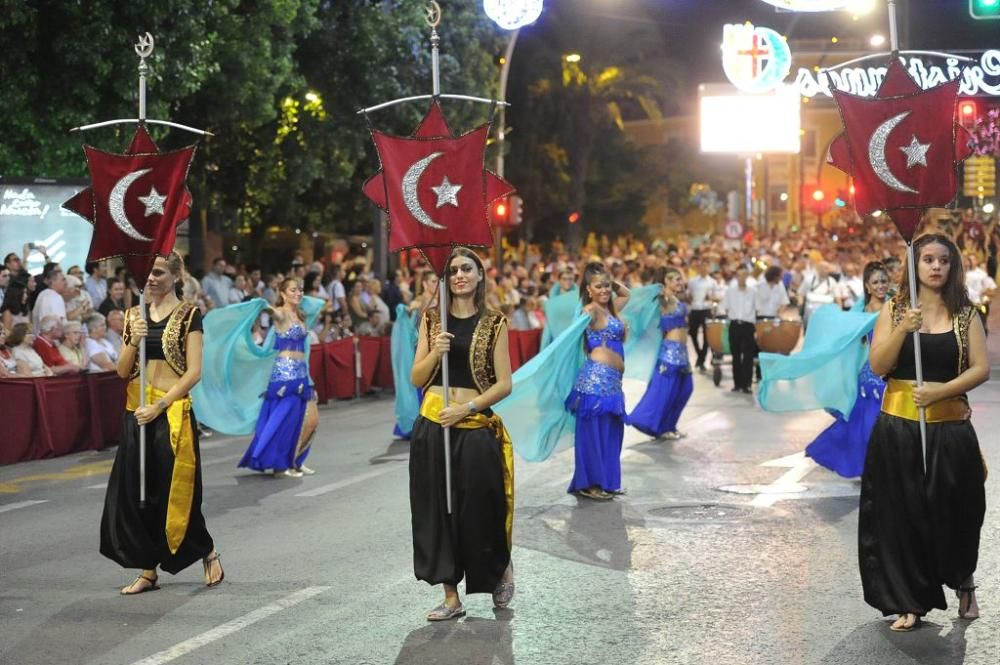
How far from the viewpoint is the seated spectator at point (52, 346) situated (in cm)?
1591

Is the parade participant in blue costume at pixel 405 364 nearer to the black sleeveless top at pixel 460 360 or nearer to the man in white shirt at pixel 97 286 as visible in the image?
the man in white shirt at pixel 97 286

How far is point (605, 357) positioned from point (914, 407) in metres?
4.82

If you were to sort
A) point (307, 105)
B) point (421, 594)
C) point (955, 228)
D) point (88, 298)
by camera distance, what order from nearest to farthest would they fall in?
point (421, 594) < point (88, 298) < point (307, 105) < point (955, 228)

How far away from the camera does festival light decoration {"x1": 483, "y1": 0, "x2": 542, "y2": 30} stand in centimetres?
2555

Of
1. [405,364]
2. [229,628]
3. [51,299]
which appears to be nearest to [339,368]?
[51,299]

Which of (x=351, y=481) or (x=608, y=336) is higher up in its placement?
(x=608, y=336)

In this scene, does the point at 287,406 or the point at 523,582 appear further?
the point at 287,406

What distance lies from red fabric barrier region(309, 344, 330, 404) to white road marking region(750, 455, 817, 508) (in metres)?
8.53

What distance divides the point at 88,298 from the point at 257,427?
18.1 ft

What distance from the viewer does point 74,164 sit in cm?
2184

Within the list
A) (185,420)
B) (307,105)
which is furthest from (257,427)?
(307,105)

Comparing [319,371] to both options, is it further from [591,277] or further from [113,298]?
[591,277]

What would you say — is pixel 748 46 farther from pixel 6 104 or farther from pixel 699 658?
pixel 699 658

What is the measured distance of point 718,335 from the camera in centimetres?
2217
